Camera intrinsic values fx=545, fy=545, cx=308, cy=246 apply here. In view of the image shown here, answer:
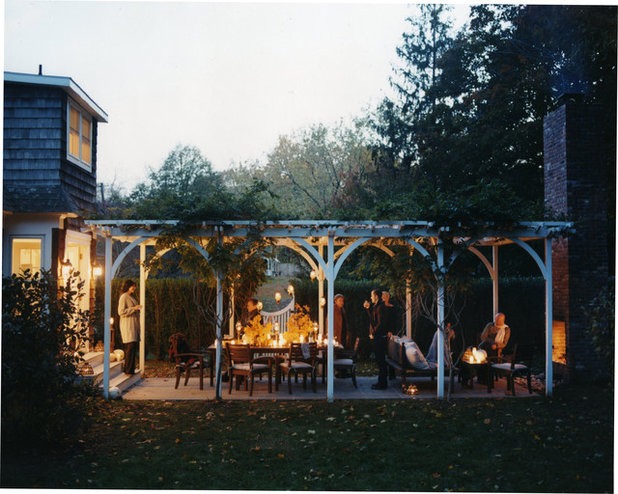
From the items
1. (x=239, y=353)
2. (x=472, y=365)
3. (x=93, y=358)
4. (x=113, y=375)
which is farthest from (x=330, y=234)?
(x=93, y=358)

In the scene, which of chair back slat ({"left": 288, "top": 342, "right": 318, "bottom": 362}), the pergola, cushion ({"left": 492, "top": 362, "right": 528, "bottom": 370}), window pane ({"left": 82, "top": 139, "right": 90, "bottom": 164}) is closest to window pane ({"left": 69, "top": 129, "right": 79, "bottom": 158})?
window pane ({"left": 82, "top": 139, "right": 90, "bottom": 164})

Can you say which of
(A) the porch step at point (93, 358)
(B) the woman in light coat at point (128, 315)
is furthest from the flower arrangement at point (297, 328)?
(A) the porch step at point (93, 358)

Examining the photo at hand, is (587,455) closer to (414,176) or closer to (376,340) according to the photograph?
(376,340)

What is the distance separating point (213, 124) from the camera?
2788 cm

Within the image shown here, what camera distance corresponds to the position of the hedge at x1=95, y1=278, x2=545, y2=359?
45.6ft

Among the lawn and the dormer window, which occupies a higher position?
the dormer window

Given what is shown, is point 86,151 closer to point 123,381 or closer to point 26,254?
point 26,254

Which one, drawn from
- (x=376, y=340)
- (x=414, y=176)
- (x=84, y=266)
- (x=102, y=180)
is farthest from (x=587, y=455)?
(x=102, y=180)

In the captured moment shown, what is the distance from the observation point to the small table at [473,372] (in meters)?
9.83

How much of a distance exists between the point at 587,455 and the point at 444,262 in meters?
3.75

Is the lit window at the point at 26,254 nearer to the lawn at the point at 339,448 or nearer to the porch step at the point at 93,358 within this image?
the porch step at the point at 93,358

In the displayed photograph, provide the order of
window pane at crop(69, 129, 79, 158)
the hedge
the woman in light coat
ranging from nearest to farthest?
1. the woman in light coat
2. window pane at crop(69, 129, 79, 158)
3. the hedge

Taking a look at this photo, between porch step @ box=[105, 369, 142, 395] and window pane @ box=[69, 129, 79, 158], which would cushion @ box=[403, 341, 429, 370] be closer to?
porch step @ box=[105, 369, 142, 395]

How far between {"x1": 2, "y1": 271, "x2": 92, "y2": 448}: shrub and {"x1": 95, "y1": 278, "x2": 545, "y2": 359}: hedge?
280 inches
